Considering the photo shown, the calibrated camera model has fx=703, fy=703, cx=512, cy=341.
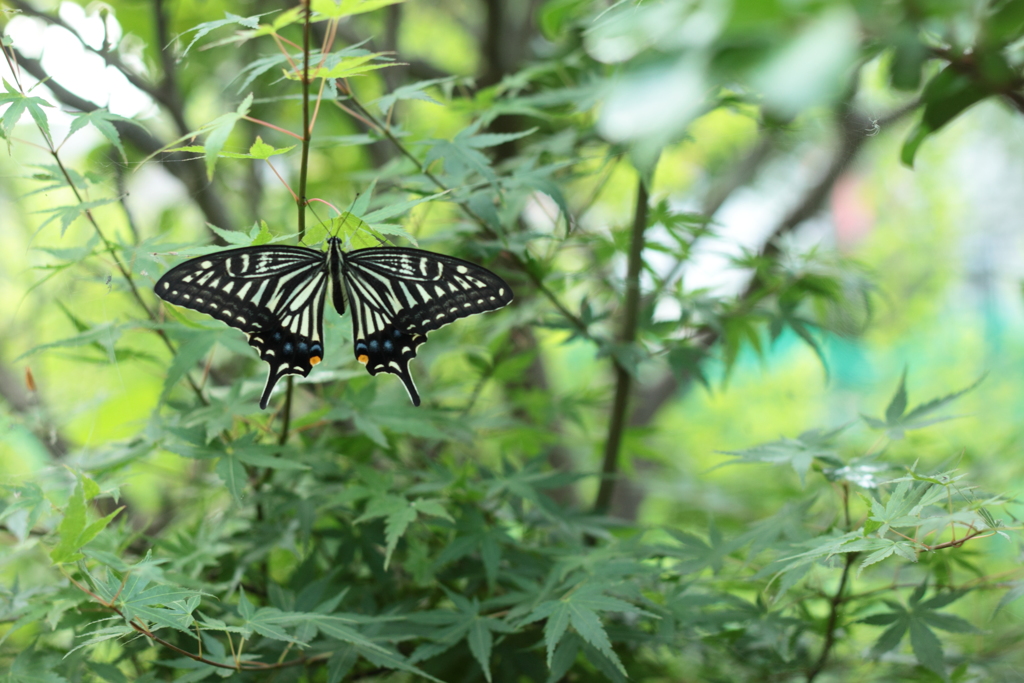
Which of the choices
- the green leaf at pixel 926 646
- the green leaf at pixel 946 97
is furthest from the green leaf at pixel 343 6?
the green leaf at pixel 926 646

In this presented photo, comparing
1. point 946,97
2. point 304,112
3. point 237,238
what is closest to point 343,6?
point 304,112

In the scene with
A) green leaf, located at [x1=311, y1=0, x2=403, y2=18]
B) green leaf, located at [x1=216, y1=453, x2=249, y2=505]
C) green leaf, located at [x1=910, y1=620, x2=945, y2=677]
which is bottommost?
green leaf, located at [x1=910, y1=620, x2=945, y2=677]

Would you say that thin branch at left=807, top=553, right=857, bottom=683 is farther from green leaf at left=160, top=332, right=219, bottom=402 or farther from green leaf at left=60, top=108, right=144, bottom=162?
green leaf at left=60, top=108, right=144, bottom=162

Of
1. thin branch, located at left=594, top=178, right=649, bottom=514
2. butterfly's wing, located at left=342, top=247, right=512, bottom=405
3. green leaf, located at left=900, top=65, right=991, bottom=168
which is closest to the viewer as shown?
green leaf, located at left=900, top=65, right=991, bottom=168

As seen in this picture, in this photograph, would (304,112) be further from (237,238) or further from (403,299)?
(403,299)

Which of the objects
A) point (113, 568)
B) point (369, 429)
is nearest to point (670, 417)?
point (369, 429)

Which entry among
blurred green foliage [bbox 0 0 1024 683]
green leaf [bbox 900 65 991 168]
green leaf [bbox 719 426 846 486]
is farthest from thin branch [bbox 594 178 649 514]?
green leaf [bbox 900 65 991 168]

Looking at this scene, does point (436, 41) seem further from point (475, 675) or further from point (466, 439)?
point (475, 675)
